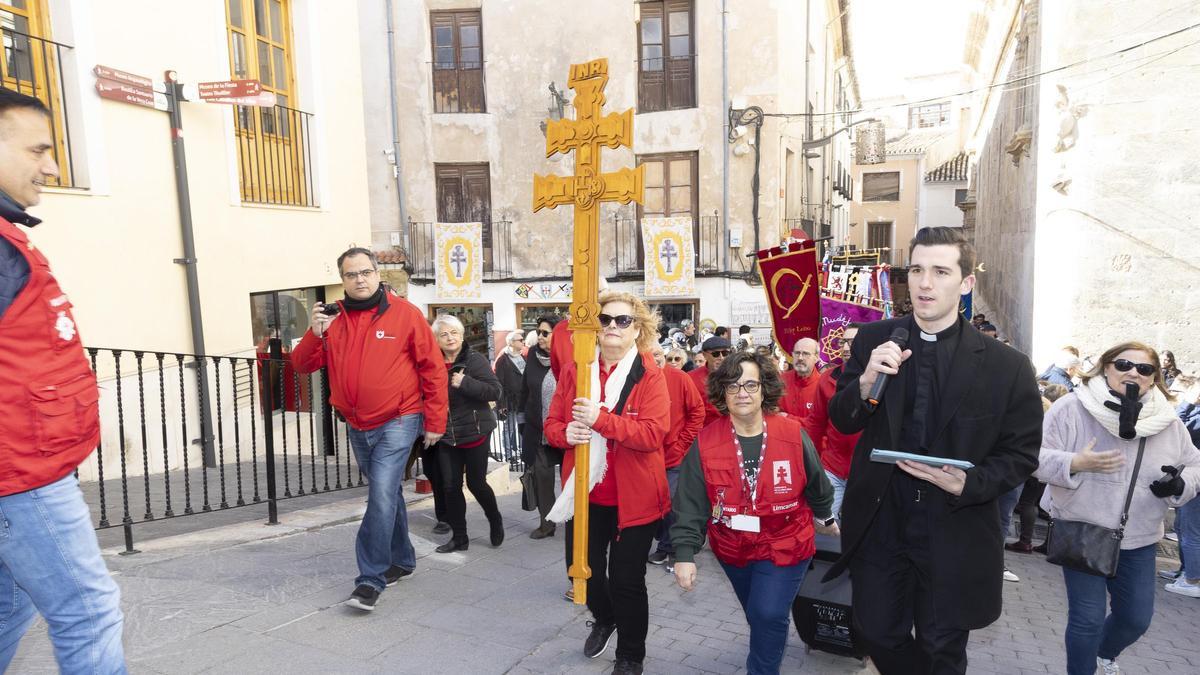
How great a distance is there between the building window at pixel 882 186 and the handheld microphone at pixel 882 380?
148ft

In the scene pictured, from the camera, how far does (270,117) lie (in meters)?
9.42

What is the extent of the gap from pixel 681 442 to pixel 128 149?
5.87m

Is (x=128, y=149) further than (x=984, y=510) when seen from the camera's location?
Yes

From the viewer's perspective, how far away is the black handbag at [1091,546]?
140 inches

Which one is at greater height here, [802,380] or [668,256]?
[668,256]

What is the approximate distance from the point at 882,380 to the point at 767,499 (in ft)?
3.43

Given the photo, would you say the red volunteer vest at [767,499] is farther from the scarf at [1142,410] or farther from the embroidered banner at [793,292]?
the embroidered banner at [793,292]

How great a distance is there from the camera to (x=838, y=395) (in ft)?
9.50

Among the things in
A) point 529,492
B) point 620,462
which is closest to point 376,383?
point 620,462

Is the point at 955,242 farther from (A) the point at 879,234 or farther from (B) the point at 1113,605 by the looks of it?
(A) the point at 879,234

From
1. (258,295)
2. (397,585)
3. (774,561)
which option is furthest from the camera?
(258,295)

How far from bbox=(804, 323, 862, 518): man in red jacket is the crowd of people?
22 millimetres

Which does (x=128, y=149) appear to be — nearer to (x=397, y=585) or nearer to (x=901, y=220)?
(x=397, y=585)

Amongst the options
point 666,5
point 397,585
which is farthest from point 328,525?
point 666,5
